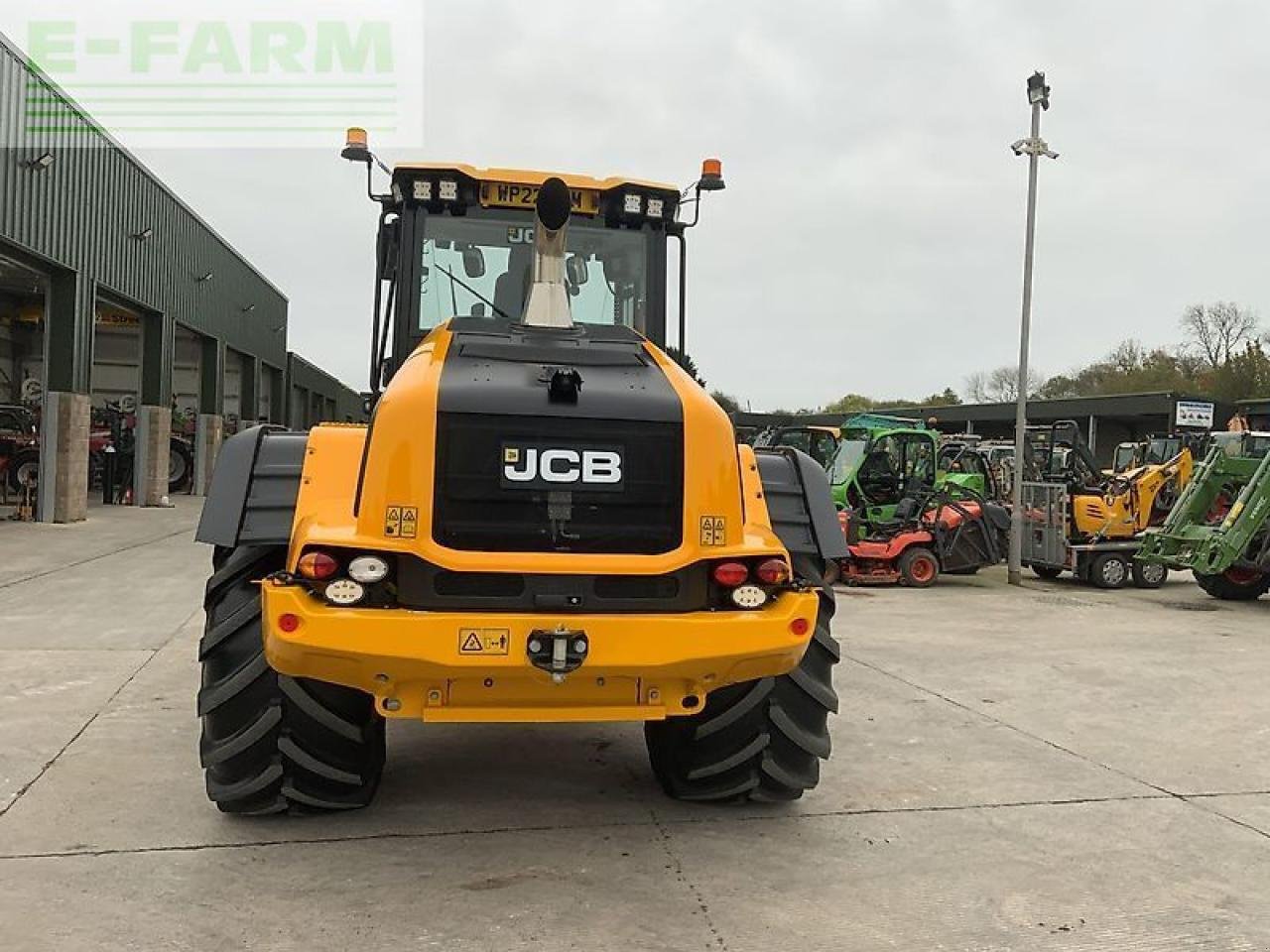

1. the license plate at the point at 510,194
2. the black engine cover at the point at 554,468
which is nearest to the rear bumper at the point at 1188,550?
the license plate at the point at 510,194

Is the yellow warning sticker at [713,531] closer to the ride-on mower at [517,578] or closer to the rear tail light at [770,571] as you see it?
the ride-on mower at [517,578]

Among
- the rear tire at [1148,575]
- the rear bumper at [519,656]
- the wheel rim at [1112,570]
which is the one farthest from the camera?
the rear tire at [1148,575]

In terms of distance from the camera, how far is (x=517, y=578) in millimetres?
3713

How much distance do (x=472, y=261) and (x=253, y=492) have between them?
1.90 meters

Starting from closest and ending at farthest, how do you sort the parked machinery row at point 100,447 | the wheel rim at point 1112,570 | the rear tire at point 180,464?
1. the wheel rim at point 1112,570
2. the parked machinery row at point 100,447
3. the rear tire at point 180,464

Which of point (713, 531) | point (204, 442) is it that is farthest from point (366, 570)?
point (204, 442)

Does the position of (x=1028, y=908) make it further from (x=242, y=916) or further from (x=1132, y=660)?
(x=1132, y=660)

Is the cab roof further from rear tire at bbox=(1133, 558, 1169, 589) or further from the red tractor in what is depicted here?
rear tire at bbox=(1133, 558, 1169, 589)

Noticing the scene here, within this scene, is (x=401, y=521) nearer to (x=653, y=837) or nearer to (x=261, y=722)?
(x=261, y=722)

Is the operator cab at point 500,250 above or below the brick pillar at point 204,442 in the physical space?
above

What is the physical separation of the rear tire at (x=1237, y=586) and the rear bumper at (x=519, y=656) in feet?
37.5

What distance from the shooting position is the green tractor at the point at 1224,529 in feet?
40.4

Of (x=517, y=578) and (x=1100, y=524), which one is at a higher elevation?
(x=517, y=578)

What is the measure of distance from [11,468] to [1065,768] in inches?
893
